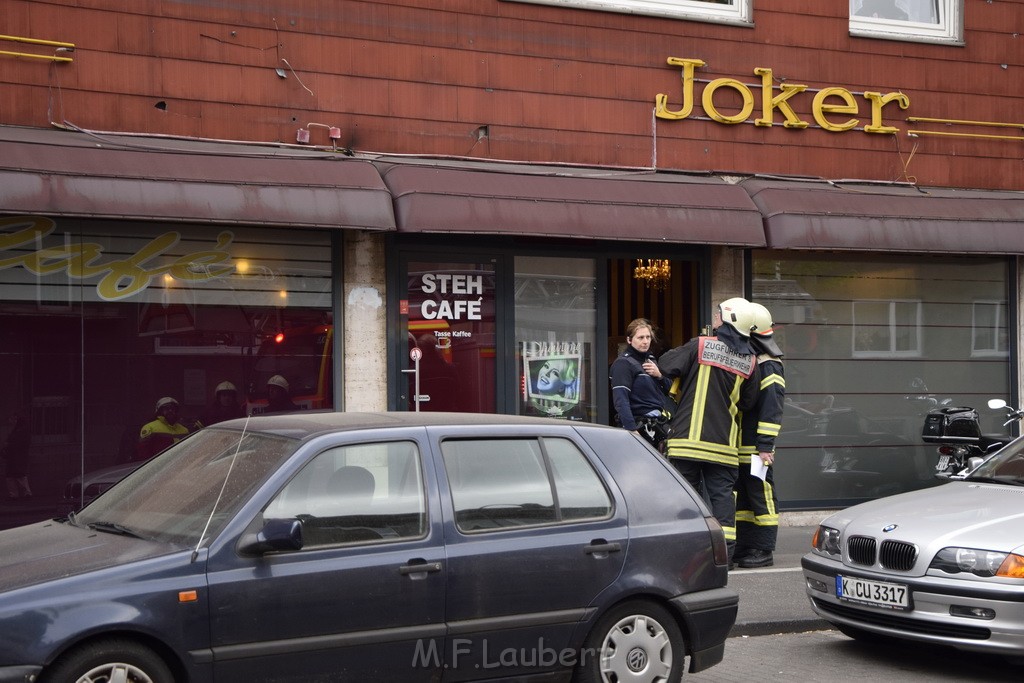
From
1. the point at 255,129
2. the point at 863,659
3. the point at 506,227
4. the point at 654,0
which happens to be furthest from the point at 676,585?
the point at 654,0

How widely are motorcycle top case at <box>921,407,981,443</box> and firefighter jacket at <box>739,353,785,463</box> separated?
8.09 feet

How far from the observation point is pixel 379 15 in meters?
10.4

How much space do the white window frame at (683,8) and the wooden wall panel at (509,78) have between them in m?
0.08

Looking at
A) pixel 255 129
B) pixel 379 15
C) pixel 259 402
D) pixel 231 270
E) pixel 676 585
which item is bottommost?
pixel 676 585

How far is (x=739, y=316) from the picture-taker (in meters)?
8.94

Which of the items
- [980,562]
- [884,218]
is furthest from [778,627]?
[884,218]

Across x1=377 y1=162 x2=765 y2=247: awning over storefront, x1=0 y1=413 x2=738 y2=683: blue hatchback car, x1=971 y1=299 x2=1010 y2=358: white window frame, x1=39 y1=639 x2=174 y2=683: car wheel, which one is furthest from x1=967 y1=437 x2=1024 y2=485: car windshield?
x1=39 y1=639 x2=174 y2=683: car wheel

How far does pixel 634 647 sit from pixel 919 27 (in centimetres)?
Answer: 910

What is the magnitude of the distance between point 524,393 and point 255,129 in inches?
129

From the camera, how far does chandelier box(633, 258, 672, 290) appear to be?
11805 mm


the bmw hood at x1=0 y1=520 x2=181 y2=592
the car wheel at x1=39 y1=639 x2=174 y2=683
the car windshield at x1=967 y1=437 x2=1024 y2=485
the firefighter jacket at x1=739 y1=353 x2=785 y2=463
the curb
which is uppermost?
the firefighter jacket at x1=739 y1=353 x2=785 y2=463

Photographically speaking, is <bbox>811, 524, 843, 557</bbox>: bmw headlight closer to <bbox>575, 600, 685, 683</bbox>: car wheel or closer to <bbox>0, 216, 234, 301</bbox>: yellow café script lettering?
<bbox>575, 600, 685, 683</bbox>: car wheel

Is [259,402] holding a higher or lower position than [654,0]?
lower

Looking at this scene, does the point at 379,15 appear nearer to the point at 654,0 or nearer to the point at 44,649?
the point at 654,0
